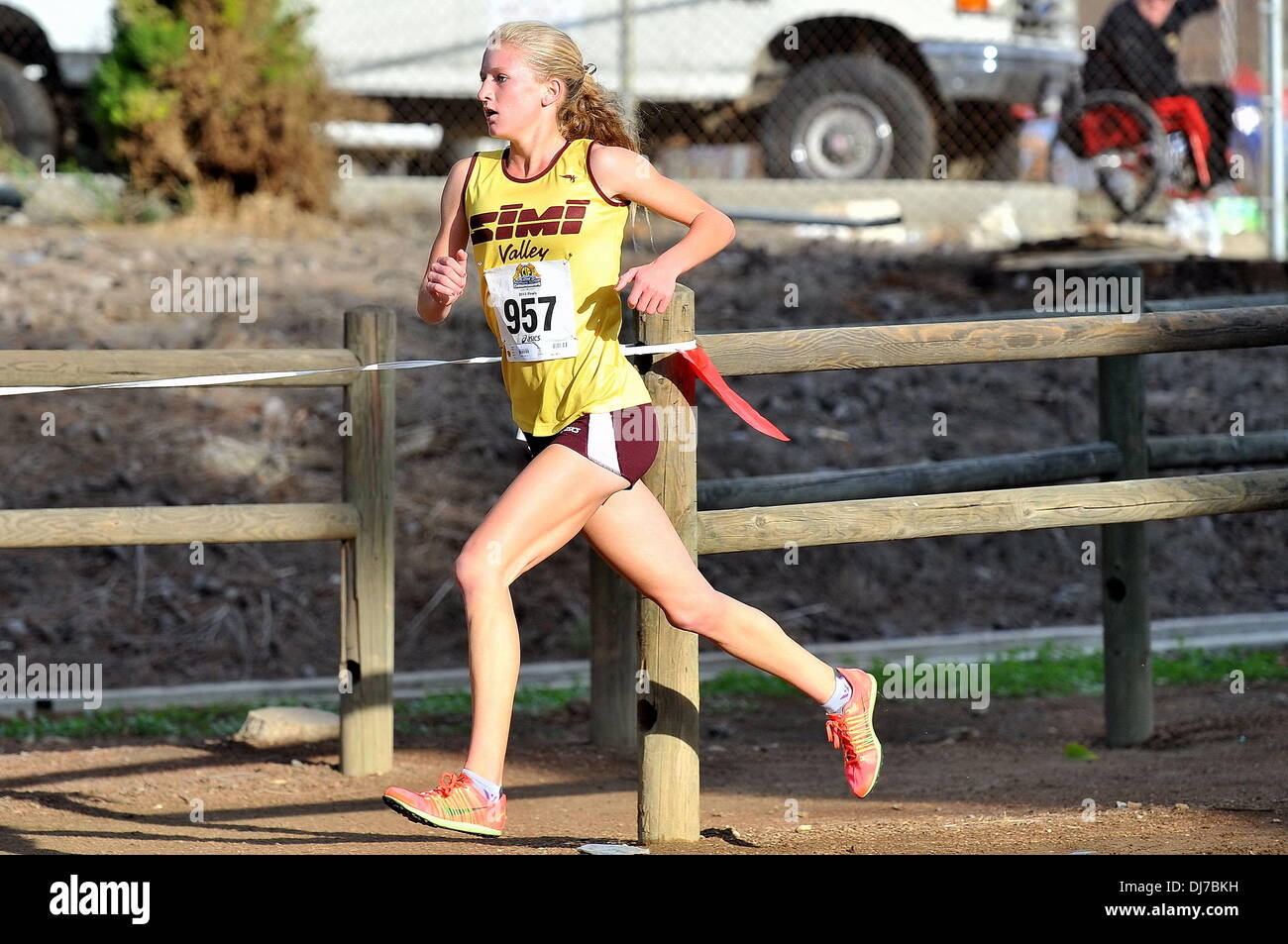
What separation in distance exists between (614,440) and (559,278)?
36 cm

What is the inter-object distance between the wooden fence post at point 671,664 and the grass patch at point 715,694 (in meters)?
2.11

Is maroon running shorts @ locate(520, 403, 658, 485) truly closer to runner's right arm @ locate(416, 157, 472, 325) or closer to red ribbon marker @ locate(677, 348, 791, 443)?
red ribbon marker @ locate(677, 348, 791, 443)

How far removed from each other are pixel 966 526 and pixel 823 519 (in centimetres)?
40

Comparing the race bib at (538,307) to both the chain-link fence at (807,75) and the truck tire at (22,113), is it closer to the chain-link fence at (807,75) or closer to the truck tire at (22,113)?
the chain-link fence at (807,75)

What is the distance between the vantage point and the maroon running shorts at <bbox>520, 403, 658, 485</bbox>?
3.58 meters

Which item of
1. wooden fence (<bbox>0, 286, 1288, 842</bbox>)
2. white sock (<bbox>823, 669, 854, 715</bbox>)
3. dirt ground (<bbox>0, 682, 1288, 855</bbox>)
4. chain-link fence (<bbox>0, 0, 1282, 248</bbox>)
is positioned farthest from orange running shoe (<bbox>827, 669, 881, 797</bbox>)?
chain-link fence (<bbox>0, 0, 1282, 248</bbox>)

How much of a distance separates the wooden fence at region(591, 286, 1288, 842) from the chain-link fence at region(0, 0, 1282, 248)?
5.79m

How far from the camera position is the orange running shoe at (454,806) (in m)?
3.41

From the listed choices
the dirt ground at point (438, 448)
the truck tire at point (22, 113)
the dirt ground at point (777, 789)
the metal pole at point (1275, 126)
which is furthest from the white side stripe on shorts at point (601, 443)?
the truck tire at point (22, 113)

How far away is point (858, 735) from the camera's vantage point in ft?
13.1

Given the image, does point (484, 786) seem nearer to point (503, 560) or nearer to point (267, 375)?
point (503, 560)

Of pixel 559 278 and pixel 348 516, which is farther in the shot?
pixel 348 516

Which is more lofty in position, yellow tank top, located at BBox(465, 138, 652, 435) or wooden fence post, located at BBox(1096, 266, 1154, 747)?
yellow tank top, located at BBox(465, 138, 652, 435)

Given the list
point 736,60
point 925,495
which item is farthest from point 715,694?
point 736,60
